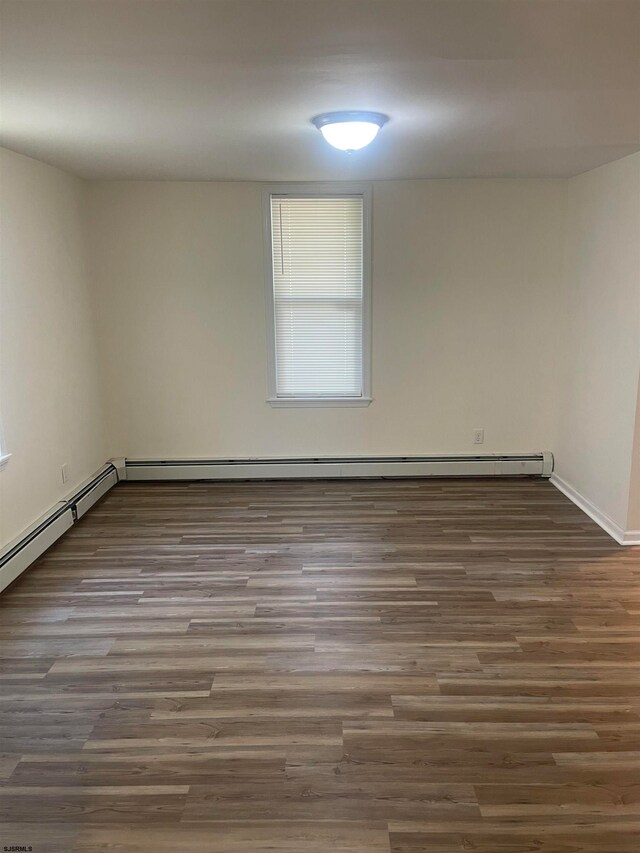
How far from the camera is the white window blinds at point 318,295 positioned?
15.8 ft

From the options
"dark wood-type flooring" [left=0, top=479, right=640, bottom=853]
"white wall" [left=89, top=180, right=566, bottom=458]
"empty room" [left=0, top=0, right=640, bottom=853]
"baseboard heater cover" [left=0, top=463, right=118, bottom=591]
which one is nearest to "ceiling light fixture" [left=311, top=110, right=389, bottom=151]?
"empty room" [left=0, top=0, right=640, bottom=853]

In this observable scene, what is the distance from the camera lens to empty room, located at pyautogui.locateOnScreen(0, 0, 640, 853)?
76.9 inches

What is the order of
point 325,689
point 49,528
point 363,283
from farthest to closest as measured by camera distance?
point 363,283 < point 49,528 < point 325,689

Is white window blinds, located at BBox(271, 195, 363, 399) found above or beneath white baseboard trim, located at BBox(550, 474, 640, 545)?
above

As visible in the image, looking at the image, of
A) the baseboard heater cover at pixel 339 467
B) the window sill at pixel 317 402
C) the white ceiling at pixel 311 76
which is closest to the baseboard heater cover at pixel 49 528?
the baseboard heater cover at pixel 339 467

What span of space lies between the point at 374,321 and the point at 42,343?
→ 2.43 metres

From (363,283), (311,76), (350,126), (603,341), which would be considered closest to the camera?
(311,76)

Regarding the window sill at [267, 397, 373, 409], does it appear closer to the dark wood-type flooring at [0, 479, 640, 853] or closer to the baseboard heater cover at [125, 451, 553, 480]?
the baseboard heater cover at [125, 451, 553, 480]

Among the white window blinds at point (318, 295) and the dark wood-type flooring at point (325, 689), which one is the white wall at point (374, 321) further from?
the dark wood-type flooring at point (325, 689)

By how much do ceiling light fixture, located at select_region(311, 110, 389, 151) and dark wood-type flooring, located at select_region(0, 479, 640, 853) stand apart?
226cm

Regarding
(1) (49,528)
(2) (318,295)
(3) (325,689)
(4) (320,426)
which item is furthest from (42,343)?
(3) (325,689)

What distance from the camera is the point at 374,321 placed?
4926mm

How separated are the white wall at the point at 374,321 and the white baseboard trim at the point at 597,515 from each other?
42 centimetres

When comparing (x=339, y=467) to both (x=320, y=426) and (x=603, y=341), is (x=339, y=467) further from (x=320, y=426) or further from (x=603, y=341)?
(x=603, y=341)
